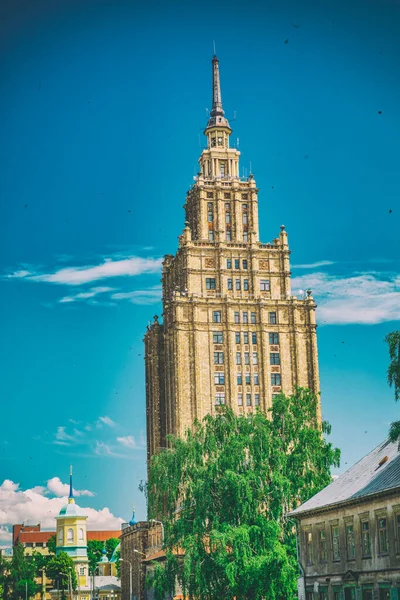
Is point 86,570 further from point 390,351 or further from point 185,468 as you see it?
point 390,351

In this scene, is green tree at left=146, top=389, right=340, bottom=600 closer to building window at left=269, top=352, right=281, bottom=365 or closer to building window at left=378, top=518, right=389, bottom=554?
building window at left=378, top=518, right=389, bottom=554

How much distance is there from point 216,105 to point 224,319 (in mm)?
32898

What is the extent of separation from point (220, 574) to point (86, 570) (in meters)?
138

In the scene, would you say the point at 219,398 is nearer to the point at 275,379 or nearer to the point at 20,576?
the point at 275,379

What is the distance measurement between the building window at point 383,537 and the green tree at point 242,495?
525 inches

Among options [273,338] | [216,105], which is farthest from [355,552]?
[216,105]

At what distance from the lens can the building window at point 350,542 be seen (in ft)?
173

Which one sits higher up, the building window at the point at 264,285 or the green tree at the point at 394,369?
the building window at the point at 264,285

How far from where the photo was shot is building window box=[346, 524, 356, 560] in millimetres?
52688

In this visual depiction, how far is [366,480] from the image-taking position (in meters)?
53.4

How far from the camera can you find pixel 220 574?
6500 centimetres

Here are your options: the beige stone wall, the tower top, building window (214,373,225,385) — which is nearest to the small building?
the beige stone wall

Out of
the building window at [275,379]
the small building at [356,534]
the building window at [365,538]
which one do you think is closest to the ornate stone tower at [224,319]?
the building window at [275,379]

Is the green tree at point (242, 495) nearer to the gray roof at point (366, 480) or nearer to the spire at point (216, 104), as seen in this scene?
the gray roof at point (366, 480)
